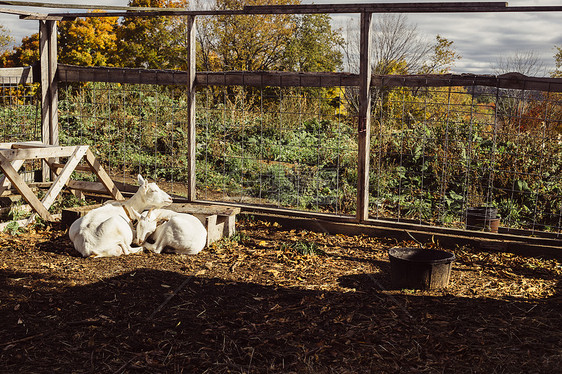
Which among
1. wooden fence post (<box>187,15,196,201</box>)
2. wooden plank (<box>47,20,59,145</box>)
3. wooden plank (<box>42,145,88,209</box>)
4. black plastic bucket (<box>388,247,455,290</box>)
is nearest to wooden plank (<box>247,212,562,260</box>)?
wooden fence post (<box>187,15,196,201</box>)

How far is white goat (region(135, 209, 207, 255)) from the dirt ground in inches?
5.1

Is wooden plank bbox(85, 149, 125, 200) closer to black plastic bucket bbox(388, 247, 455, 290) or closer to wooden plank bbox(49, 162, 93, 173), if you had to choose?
wooden plank bbox(49, 162, 93, 173)

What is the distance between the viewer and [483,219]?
7438mm

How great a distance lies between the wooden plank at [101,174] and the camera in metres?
7.61

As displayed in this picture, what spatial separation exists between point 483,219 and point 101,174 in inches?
204

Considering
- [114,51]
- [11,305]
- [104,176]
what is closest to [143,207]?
[104,176]

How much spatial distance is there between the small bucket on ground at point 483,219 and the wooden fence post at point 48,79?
648 centimetres

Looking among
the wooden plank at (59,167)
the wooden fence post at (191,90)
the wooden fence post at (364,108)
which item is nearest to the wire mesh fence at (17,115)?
the wooden plank at (59,167)

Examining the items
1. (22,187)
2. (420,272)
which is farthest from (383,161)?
(22,187)

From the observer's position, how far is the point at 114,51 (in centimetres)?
2656

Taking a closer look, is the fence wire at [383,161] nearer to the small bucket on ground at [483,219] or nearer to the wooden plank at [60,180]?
the small bucket on ground at [483,219]

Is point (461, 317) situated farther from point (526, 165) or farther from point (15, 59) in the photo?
point (15, 59)

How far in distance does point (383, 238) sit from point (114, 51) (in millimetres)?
22705

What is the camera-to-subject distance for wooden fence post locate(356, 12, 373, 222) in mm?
6785
